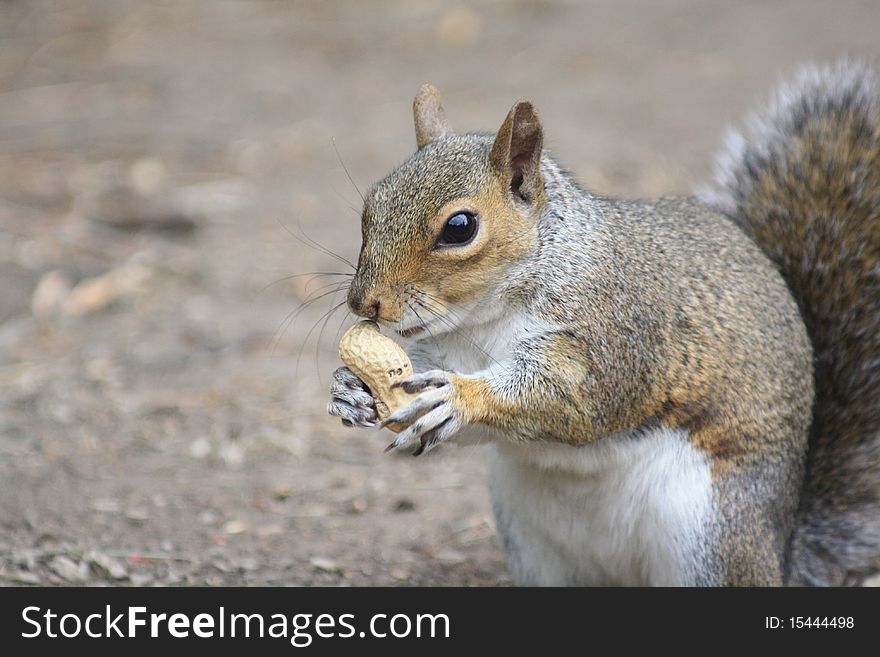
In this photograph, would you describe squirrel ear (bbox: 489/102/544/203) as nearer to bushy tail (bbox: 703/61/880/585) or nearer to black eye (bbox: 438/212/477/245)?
black eye (bbox: 438/212/477/245)

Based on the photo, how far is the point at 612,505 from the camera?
2.46 metres

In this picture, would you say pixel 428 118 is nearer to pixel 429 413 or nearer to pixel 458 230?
pixel 458 230

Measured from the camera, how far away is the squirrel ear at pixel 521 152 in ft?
7.38

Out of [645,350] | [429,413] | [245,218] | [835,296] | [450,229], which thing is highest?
[245,218]

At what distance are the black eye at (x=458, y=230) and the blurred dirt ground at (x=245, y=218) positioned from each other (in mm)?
935

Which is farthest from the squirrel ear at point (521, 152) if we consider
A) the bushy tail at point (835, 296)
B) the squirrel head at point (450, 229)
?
the bushy tail at point (835, 296)

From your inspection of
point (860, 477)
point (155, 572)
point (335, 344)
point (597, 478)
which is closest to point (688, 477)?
point (597, 478)

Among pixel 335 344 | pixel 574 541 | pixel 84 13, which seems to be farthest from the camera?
pixel 84 13

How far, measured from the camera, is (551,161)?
2.48m

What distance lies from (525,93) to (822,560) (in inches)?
159

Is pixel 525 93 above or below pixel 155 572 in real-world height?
above

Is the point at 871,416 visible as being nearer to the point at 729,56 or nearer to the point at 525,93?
the point at 525,93

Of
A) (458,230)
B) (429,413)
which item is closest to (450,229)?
(458,230)

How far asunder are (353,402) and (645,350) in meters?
0.59
